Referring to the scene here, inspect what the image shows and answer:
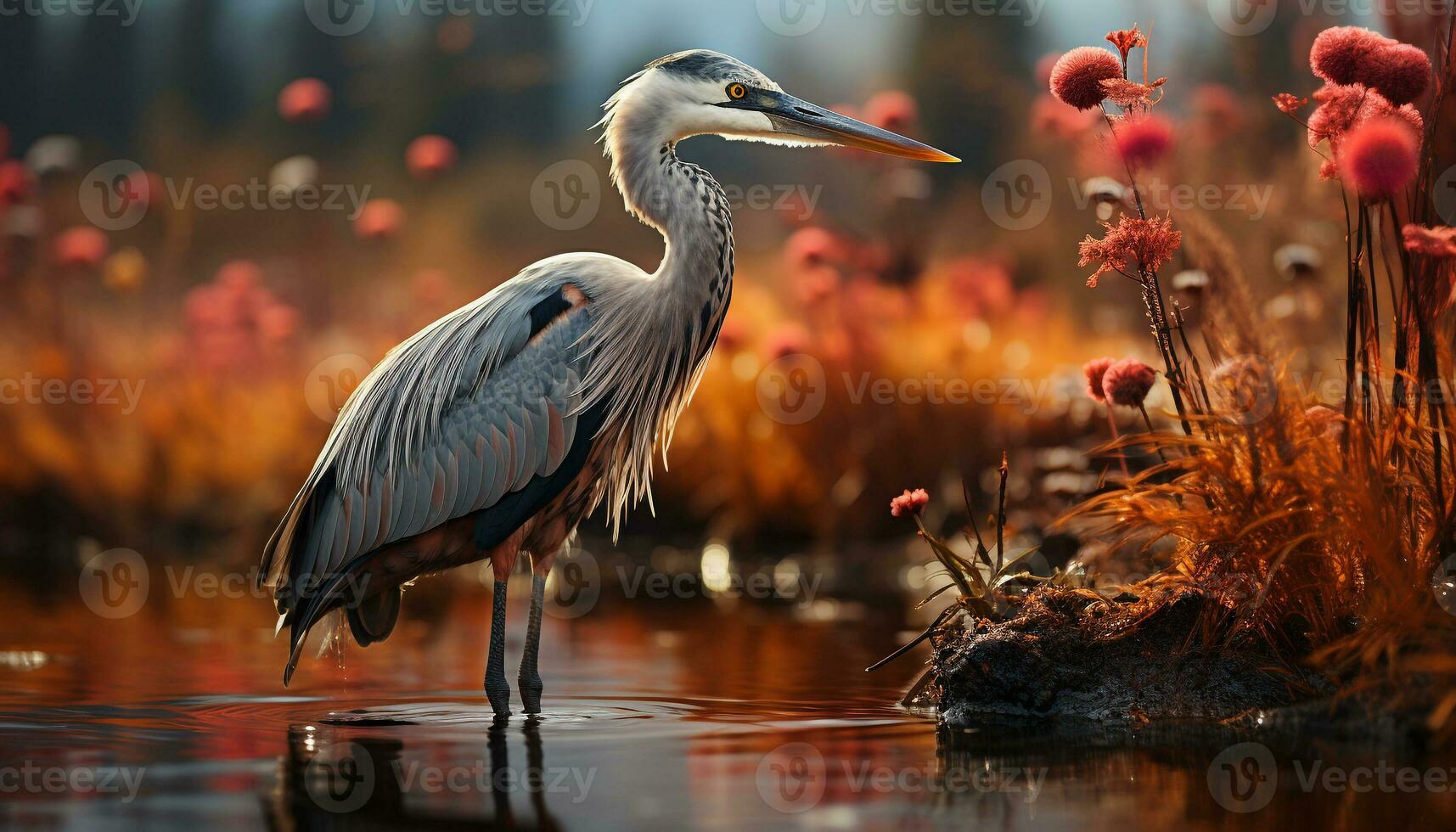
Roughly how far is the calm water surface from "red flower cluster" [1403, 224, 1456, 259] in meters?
1.41

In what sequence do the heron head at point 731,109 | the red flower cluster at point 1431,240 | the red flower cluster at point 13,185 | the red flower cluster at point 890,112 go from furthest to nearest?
the red flower cluster at point 13,185, the red flower cluster at point 890,112, the heron head at point 731,109, the red flower cluster at point 1431,240

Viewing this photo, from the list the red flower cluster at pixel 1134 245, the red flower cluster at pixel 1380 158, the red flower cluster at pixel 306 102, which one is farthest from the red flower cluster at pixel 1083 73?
the red flower cluster at pixel 306 102

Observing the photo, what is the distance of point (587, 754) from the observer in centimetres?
476

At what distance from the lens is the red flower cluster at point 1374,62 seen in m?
4.72

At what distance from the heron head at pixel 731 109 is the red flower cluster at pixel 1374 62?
69.2 inches

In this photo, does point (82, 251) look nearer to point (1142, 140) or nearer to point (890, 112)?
point (890, 112)

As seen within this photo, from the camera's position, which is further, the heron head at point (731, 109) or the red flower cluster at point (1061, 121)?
the red flower cluster at point (1061, 121)

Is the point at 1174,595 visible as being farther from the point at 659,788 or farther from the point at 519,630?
the point at 519,630

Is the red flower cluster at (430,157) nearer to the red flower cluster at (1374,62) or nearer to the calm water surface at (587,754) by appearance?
the calm water surface at (587,754)

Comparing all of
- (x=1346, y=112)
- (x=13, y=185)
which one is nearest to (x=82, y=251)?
(x=13, y=185)

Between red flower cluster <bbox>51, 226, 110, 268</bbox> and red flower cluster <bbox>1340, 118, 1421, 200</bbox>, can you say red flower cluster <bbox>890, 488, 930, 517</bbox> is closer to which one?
red flower cluster <bbox>1340, 118, 1421, 200</bbox>

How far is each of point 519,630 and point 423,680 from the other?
1928 mm

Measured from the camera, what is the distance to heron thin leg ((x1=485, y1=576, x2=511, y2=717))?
18.3 feet

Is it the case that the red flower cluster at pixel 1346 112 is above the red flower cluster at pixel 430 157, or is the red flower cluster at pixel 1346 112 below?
below
